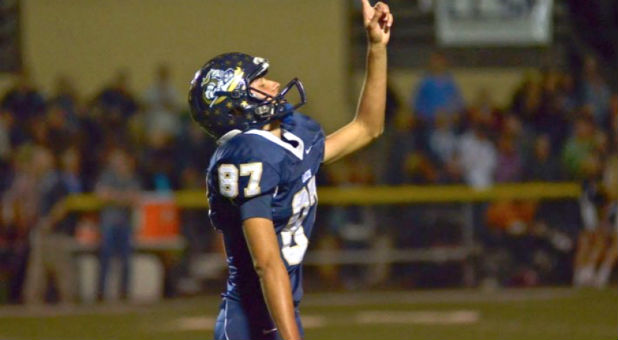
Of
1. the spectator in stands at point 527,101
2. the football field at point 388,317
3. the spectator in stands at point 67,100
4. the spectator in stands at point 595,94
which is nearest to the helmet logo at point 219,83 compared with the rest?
the football field at point 388,317

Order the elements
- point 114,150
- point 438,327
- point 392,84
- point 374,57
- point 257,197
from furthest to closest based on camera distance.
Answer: point 392,84 → point 114,150 → point 438,327 → point 374,57 → point 257,197

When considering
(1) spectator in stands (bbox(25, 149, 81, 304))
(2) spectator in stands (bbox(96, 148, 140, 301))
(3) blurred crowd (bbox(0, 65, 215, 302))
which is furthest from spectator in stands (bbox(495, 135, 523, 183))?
(1) spectator in stands (bbox(25, 149, 81, 304))

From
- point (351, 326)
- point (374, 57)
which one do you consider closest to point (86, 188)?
point (351, 326)

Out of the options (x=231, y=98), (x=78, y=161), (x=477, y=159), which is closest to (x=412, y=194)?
(x=477, y=159)

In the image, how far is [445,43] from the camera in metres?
14.6

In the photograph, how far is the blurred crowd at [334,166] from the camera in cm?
1131

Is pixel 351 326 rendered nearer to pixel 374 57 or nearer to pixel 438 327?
pixel 438 327

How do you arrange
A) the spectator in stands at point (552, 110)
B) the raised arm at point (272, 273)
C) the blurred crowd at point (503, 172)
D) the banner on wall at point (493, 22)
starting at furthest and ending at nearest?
1. the banner on wall at point (493, 22)
2. the spectator in stands at point (552, 110)
3. the blurred crowd at point (503, 172)
4. the raised arm at point (272, 273)

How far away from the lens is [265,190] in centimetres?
356

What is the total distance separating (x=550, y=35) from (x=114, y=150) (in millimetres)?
5639

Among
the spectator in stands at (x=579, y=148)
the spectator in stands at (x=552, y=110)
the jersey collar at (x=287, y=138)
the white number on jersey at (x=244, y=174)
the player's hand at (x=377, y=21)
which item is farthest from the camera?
the spectator in stands at (x=552, y=110)

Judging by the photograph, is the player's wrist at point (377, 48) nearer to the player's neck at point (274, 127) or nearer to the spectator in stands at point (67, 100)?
the player's neck at point (274, 127)

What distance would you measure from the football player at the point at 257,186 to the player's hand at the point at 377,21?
0.02m

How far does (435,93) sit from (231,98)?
961 cm
